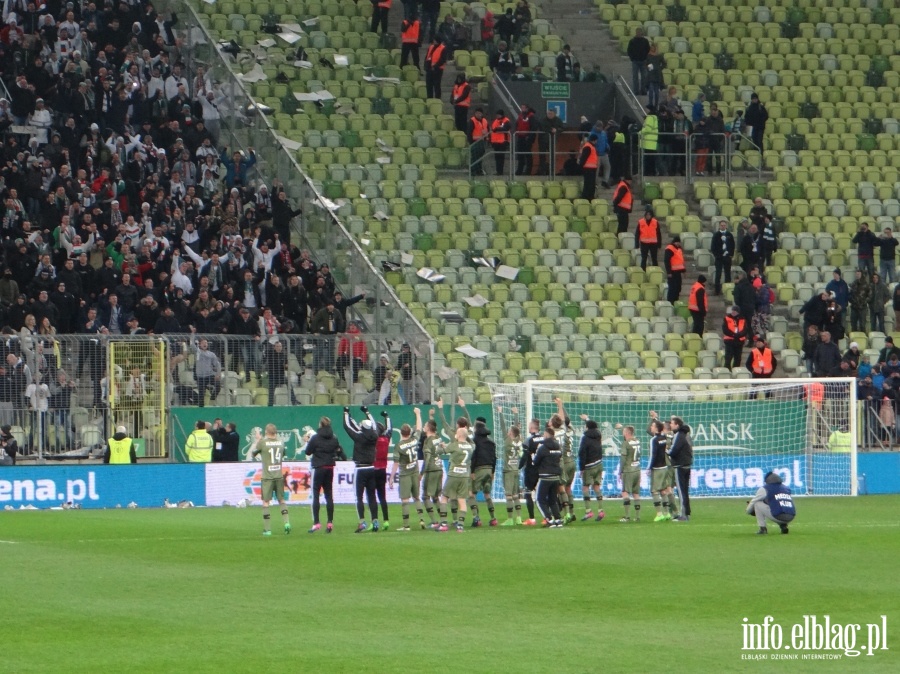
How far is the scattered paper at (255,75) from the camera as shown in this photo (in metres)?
42.7

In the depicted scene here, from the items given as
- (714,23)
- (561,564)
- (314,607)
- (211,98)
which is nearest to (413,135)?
(211,98)

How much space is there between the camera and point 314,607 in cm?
1669

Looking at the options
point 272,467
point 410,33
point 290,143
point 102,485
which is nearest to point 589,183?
point 410,33

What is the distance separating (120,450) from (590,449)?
30.9 ft

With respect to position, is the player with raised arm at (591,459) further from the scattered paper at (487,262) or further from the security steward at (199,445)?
the scattered paper at (487,262)

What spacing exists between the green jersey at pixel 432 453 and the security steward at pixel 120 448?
7.37m

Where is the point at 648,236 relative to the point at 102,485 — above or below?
above

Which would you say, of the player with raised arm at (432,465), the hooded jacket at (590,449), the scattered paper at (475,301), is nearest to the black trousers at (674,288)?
the scattered paper at (475,301)

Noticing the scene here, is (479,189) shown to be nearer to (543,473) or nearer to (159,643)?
(543,473)

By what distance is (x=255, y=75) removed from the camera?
42.9 m

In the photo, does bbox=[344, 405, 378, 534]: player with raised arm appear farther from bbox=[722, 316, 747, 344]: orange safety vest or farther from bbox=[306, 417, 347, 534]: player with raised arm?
bbox=[722, 316, 747, 344]: orange safety vest

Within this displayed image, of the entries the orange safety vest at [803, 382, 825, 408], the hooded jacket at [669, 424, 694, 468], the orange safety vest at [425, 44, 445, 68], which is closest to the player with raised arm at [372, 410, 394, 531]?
the hooded jacket at [669, 424, 694, 468]

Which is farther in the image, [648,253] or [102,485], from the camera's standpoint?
[648,253]

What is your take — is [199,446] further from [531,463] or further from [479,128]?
[479,128]
